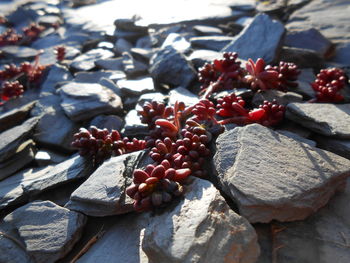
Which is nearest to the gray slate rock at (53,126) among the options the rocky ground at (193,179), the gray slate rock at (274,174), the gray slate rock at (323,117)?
the rocky ground at (193,179)

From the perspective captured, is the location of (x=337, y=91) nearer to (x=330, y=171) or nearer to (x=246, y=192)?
(x=330, y=171)

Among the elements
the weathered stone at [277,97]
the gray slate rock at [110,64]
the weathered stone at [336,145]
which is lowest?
the gray slate rock at [110,64]

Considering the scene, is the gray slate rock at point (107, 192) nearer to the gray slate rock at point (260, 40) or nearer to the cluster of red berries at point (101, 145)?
the cluster of red berries at point (101, 145)

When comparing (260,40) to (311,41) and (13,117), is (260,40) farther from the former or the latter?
(13,117)

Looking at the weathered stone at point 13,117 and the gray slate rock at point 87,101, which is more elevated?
the gray slate rock at point 87,101

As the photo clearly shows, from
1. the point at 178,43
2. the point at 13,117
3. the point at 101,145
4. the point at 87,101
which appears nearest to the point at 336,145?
the point at 101,145

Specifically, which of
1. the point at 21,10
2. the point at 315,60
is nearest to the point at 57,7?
the point at 21,10

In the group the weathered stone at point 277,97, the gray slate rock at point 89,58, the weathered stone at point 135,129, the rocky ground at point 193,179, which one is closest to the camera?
the rocky ground at point 193,179
